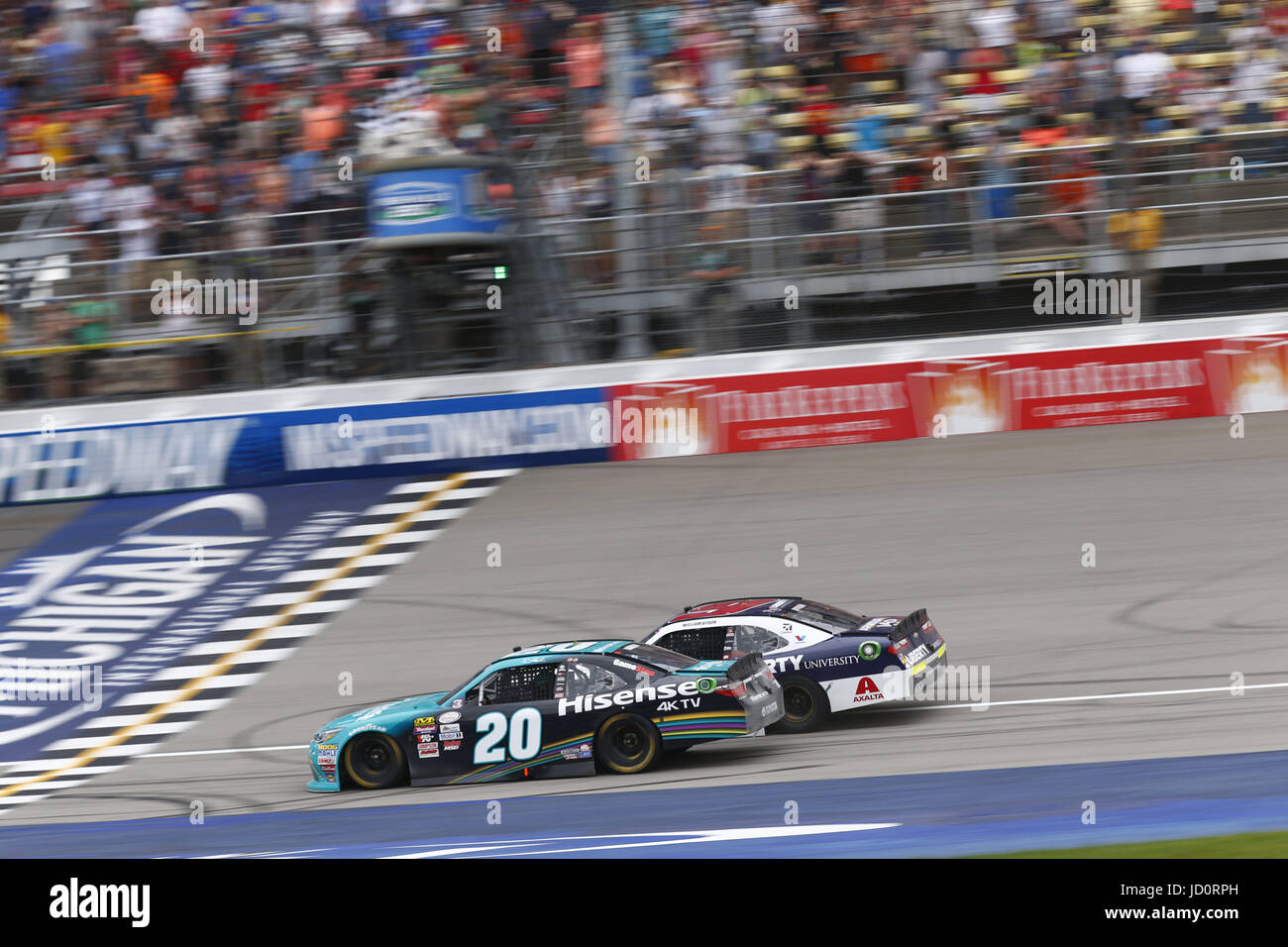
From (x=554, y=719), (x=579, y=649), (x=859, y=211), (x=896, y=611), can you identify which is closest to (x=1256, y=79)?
(x=859, y=211)

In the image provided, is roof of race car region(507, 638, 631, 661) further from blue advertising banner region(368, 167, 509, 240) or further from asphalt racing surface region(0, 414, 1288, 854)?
blue advertising banner region(368, 167, 509, 240)

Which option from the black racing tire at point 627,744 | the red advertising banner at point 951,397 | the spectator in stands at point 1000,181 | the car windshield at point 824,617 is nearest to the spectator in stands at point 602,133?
the red advertising banner at point 951,397

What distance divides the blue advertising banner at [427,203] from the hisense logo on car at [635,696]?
7197 millimetres

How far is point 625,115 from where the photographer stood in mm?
16078

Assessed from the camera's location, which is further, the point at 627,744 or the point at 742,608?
the point at 742,608

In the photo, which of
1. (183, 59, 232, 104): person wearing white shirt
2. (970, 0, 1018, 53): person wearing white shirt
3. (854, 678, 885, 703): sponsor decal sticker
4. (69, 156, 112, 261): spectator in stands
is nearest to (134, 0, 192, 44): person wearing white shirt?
(183, 59, 232, 104): person wearing white shirt

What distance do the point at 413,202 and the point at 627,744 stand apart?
25.1 ft

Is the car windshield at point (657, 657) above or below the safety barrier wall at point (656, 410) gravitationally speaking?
below

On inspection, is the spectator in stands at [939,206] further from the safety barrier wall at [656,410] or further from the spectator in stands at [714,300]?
the spectator in stands at [714,300]

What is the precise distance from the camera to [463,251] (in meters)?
15.9

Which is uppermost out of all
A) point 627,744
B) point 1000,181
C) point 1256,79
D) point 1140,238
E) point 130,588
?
point 1256,79

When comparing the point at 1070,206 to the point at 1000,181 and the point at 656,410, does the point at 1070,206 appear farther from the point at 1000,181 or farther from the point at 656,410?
the point at 656,410

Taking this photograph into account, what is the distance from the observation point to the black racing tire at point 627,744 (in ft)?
31.3
